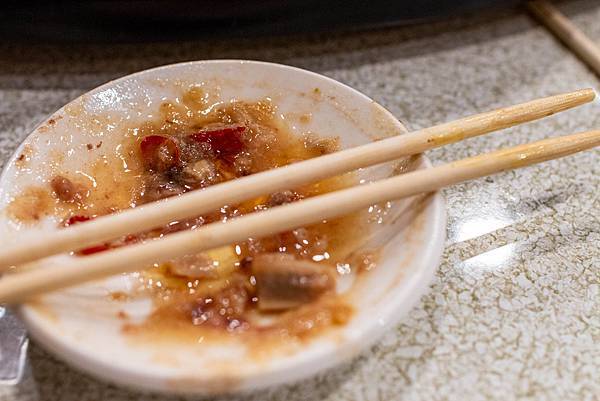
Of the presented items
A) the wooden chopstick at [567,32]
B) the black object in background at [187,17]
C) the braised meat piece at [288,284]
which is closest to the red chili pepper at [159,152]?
the braised meat piece at [288,284]

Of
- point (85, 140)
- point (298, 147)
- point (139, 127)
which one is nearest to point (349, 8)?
point (298, 147)

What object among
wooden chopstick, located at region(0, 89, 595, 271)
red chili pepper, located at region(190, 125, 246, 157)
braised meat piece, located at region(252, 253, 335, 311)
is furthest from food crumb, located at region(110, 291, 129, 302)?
red chili pepper, located at region(190, 125, 246, 157)

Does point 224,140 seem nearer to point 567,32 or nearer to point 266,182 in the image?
point 266,182

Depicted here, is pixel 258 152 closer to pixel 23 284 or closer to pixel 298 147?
pixel 298 147

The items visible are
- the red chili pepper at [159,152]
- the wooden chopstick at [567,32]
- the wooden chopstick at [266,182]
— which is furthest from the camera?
the wooden chopstick at [567,32]

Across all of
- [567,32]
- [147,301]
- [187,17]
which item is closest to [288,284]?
[147,301]

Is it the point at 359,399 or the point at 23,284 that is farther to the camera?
the point at 359,399

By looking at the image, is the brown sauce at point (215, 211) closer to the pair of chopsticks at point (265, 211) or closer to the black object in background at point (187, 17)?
the pair of chopsticks at point (265, 211)

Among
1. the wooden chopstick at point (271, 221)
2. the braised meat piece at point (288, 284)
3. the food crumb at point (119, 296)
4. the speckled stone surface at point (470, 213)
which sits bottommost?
the speckled stone surface at point (470, 213)
